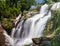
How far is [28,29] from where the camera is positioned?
2056cm

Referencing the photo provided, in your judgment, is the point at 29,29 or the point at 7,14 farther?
the point at 7,14

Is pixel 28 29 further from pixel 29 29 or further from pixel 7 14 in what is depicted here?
pixel 7 14

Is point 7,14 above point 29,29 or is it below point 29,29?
above

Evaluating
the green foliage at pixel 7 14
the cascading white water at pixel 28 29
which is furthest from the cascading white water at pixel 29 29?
the green foliage at pixel 7 14

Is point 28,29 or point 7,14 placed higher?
point 7,14

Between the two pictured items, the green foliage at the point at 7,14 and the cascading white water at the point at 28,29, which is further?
the green foliage at the point at 7,14

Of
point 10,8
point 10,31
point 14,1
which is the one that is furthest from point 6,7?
point 10,31

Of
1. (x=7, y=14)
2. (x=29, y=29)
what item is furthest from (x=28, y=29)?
(x=7, y=14)

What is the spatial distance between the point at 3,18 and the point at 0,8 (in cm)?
175

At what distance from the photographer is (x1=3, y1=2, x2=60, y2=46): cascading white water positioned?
1950 centimetres

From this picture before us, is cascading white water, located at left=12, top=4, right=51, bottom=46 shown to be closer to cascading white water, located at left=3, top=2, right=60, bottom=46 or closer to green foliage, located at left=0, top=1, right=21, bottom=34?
cascading white water, located at left=3, top=2, right=60, bottom=46

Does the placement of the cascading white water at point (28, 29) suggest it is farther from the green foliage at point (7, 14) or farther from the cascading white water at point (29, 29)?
the green foliage at point (7, 14)

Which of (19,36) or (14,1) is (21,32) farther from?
(14,1)

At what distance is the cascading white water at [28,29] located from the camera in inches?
768
